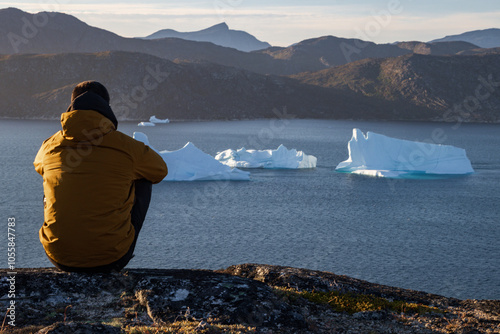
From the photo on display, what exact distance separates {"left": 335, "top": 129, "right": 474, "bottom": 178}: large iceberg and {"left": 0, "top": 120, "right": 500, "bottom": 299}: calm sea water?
4.21ft

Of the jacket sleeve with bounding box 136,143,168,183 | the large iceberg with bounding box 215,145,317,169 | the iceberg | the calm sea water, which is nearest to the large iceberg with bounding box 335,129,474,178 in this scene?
the calm sea water

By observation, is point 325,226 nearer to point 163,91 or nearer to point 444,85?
point 163,91

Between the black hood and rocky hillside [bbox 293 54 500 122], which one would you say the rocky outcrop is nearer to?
the black hood

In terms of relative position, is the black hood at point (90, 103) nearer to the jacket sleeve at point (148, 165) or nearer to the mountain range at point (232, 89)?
the jacket sleeve at point (148, 165)

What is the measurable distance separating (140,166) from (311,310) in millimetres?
1821

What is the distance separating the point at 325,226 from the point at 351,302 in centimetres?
2468

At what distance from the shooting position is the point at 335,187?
138 feet

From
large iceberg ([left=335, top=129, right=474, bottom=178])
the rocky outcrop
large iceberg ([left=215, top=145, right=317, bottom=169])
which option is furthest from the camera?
large iceberg ([left=215, top=145, right=317, bottom=169])

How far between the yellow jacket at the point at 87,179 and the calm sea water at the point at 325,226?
663 inches

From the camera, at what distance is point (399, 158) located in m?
45.4

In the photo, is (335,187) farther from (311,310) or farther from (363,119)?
(363,119)

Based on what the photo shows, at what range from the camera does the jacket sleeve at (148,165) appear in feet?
12.9

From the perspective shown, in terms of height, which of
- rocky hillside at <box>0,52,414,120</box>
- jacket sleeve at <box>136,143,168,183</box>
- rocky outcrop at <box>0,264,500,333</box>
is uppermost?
rocky hillside at <box>0,52,414,120</box>

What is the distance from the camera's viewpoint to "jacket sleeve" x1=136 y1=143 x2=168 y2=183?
3936 millimetres
